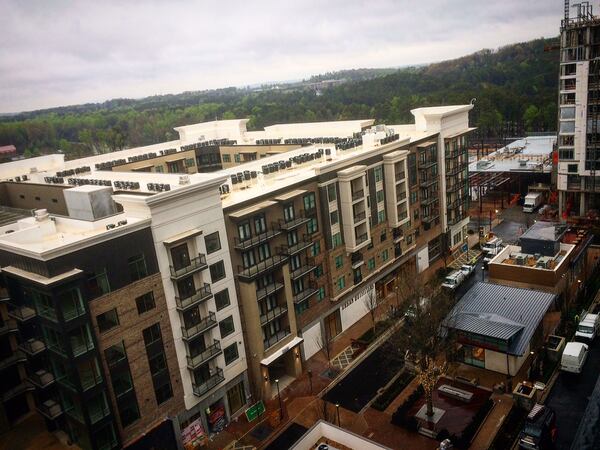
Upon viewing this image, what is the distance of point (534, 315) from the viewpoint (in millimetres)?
52188

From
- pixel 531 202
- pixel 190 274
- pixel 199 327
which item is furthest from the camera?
pixel 531 202

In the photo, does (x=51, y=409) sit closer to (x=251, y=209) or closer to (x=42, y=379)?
(x=42, y=379)

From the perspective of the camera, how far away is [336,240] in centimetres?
5912

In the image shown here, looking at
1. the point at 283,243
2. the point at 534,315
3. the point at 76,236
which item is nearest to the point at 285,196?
the point at 283,243

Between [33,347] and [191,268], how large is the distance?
44.3ft

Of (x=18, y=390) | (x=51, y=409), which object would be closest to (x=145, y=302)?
(x=51, y=409)

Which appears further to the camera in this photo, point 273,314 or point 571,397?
point 273,314

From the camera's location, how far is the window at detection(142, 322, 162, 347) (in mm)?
41312

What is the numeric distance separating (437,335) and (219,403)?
845 inches

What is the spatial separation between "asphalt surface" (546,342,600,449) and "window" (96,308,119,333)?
35735mm

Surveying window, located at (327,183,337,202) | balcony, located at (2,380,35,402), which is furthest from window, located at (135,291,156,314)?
window, located at (327,183,337,202)

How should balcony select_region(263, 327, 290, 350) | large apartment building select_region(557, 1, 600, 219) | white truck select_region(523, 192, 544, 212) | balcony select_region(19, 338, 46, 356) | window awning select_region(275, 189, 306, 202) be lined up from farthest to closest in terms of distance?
1. white truck select_region(523, 192, 544, 212)
2. large apartment building select_region(557, 1, 600, 219)
3. window awning select_region(275, 189, 306, 202)
4. balcony select_region(263, 327, 290, 350)
5. balcony select_region(19, 338, 46, 356)

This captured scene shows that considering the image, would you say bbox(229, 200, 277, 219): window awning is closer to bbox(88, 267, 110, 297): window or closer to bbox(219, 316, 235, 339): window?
bbox(219, 316, 235, 339): window

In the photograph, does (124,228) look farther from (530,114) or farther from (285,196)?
(530,114)
